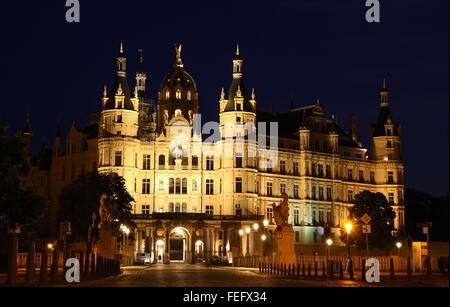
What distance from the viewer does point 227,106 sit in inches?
3745

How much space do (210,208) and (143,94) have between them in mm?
32382

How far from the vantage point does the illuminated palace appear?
292 ft

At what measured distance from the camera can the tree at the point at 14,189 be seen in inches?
1307

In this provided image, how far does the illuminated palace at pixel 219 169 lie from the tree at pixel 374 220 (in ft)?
31.0

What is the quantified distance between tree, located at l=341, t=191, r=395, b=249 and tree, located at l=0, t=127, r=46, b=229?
55037 mm

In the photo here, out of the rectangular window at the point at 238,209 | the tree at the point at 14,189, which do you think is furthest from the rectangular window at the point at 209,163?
the tree at the point at 14,189

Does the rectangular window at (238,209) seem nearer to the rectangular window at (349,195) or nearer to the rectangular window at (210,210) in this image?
the rectangular window at (210,210)

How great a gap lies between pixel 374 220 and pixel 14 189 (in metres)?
60.7

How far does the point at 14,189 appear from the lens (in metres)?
33.5

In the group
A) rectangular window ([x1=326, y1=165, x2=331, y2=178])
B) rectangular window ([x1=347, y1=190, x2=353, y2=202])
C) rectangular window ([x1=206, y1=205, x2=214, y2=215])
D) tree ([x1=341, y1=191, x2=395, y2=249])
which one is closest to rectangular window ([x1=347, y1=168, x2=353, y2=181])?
rectangular window ([x1=347, y1=190, x2=353, y2=202])

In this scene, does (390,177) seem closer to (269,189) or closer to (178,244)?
(269,189)

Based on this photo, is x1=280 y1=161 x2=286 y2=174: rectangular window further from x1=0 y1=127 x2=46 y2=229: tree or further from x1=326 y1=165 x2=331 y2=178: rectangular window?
x1=0 y1=127 x2=46 y2=229: tree

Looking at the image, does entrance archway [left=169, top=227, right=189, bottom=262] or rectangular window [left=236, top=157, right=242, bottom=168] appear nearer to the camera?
entrance archway [left=169, top=227, right=189, bottom=262]
